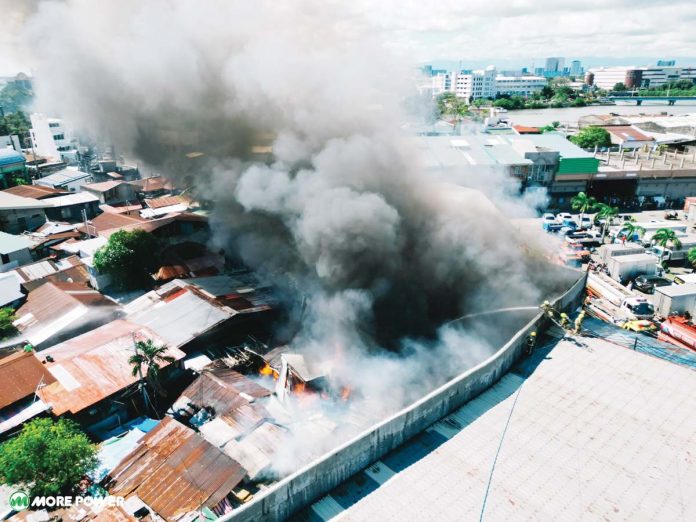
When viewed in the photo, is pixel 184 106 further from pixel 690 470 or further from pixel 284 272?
pixel 690 470

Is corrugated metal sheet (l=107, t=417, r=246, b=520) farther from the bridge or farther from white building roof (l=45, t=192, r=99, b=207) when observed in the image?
the bridge

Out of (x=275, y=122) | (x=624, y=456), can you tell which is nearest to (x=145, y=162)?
(x=275, y=122)

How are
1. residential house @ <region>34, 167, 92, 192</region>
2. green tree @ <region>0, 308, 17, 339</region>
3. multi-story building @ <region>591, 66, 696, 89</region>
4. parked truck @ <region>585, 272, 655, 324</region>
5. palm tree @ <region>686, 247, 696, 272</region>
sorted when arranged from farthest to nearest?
multi-story building @ <region>591, 66, 696, 89</region>
residential house @ <region>34, 167, 92, 192</region>
palm tree @ <region>686, 247, 696, 272</region>
parked truck @ <region>585, 272, 655, 324</region>
green tree @ <region>0, 308, 17, 339</region>

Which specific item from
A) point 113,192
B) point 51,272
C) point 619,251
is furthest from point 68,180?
point 619,251

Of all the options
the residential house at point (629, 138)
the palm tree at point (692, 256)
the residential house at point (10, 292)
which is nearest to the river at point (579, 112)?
the residential house at point (629, 138)

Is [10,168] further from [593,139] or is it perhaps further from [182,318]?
[593,139]

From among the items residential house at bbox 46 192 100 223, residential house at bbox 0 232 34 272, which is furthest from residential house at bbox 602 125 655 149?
residential house at bbox 0 232 34 272
